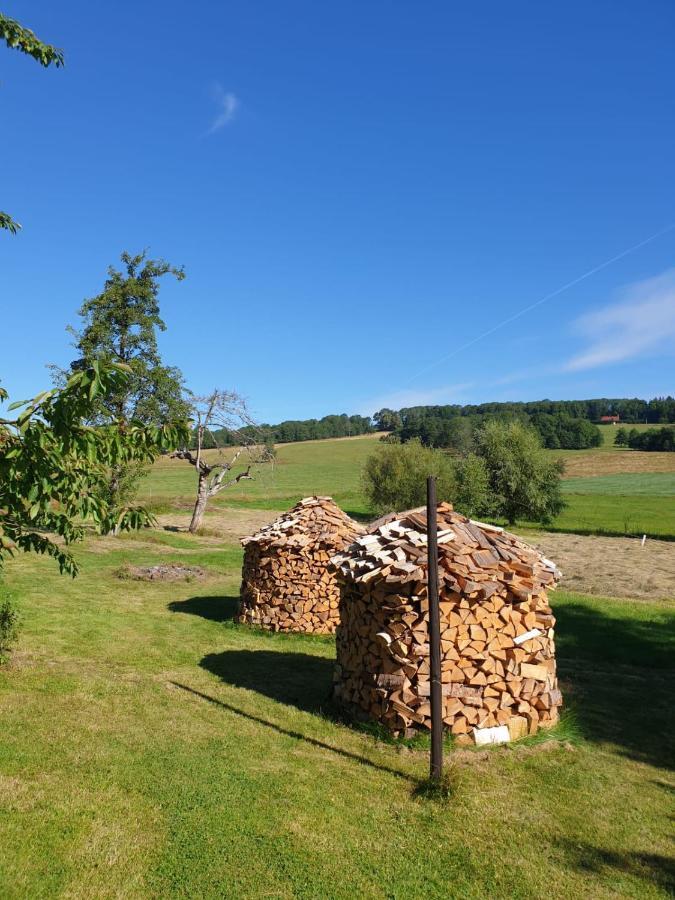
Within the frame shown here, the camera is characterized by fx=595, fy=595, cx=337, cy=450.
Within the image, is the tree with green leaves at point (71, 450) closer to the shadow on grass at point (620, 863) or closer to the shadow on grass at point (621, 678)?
the shadow on grass at point (620, 863)

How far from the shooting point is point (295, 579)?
44.4 ft

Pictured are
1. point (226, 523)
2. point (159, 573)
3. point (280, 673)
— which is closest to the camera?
point (280, 673)

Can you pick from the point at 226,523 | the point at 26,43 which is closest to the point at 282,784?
the point at 26,43

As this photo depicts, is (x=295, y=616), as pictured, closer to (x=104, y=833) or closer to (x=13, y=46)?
(x=104, y=833)

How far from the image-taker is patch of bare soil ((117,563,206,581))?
1945cm

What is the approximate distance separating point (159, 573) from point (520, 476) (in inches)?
1174

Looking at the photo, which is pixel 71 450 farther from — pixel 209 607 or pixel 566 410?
pixel 566 410

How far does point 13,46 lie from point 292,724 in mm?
9852

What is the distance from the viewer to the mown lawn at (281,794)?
16.2ft

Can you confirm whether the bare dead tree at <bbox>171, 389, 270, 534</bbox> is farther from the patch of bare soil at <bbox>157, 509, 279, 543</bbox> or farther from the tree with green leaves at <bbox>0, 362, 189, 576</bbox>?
the tree with green leaves at <bbox>0, 362, 189, 576</bbox>

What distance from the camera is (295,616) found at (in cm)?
1360

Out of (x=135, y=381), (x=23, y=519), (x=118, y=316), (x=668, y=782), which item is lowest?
(x=668, y=782)

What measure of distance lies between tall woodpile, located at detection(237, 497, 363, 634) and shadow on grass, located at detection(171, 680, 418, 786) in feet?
13.5

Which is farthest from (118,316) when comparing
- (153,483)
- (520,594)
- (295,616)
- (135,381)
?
(153,483)
